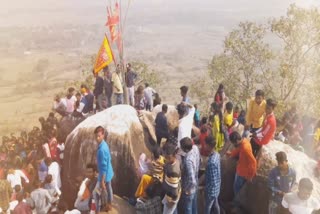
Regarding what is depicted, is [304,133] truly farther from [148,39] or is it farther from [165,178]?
[148,39]

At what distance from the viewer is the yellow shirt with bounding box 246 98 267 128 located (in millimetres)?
9508

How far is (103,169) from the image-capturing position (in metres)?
8.02

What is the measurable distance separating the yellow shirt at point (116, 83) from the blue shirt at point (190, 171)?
15.0 feet

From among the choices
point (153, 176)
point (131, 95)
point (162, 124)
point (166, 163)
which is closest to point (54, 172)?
point (153, 176)

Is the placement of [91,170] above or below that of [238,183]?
above

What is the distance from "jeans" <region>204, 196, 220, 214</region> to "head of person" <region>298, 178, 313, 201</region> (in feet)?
5.79

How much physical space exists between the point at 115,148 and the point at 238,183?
3.02 metres

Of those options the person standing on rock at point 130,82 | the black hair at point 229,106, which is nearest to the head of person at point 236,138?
the black hair at point 229,106

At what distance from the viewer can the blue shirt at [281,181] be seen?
762 centimetres

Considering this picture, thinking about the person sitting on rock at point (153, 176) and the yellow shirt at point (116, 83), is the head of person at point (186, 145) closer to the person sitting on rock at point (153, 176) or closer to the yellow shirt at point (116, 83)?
the person sitting on rock at point (153, 176)

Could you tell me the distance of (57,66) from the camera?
105812mm

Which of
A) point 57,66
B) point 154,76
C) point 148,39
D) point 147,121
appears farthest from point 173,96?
point 148,39

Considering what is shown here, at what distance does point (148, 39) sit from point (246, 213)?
15069 cm

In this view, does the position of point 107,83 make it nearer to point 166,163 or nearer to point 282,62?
point 166,163
